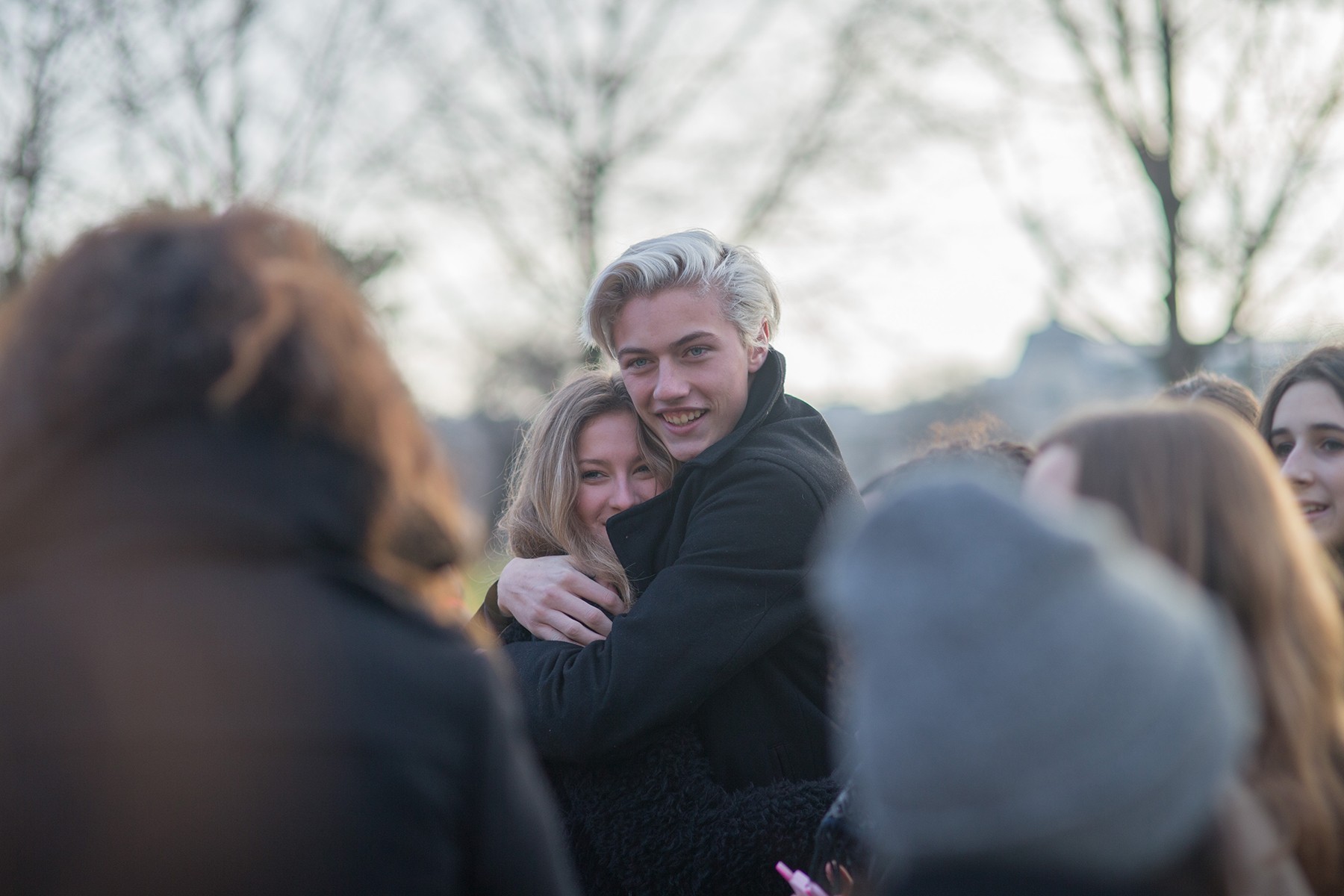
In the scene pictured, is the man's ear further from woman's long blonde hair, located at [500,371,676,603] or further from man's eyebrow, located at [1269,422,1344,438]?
man's eyebrow, located at [1269,422,1344,438]

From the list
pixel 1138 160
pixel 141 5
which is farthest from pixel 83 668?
pixel 141 5

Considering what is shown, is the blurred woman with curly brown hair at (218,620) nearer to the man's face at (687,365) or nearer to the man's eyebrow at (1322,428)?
the man's face at (687,365)

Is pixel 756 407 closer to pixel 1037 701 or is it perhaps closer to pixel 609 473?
pixel 609 473

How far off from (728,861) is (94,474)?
174 centimetres

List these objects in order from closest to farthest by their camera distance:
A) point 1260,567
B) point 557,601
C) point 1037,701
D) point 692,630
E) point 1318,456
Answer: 1. point 1037,701
2. point 1260,567
3. point 692,630
4. point 557,601
5. point 1318,456

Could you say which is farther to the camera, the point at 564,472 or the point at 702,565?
the point at 564,472

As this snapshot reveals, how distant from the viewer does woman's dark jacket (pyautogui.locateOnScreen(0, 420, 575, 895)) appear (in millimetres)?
1186

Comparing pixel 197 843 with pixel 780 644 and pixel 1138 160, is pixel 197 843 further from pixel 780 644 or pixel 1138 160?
pixel 1138 160

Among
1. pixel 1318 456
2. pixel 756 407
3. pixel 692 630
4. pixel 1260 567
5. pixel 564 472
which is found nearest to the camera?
pixel 1260 567

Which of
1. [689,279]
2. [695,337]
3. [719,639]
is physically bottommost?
[719,639]

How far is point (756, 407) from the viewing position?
3.05 metres

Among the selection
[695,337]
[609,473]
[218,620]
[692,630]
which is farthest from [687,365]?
[218,620]

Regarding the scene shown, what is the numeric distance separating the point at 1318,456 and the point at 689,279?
1917 mm

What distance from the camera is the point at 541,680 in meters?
2.63
